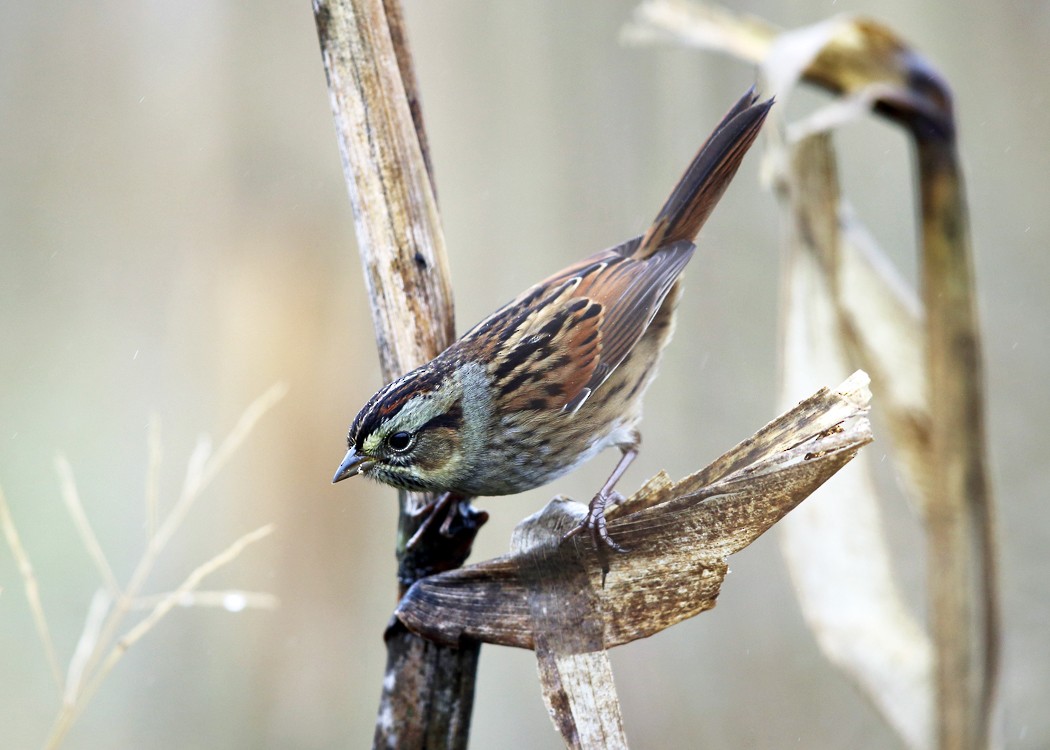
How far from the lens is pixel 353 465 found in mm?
1770

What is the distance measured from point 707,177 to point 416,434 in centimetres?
80

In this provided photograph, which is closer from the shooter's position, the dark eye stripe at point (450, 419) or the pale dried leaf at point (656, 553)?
the pale dried leaf at point (656, 553)

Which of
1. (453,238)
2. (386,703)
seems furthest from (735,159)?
(453,238)

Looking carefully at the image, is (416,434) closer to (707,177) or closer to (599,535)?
(599,535)

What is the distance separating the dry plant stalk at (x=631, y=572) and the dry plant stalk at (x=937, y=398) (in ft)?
2.72

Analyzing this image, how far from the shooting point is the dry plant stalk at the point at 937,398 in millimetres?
1945

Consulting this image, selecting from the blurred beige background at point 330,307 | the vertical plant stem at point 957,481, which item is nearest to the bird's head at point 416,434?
the vertical plant stem at point 957,481

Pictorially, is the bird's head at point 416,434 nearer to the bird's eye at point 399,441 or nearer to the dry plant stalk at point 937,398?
the bird's eye at point 399,441

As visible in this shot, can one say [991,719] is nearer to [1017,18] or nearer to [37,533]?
[37,533]

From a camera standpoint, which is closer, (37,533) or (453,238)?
(37,533)

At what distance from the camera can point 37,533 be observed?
10.5 feet

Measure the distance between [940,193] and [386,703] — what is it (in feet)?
4.92

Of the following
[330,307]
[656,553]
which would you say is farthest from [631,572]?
[330,307]

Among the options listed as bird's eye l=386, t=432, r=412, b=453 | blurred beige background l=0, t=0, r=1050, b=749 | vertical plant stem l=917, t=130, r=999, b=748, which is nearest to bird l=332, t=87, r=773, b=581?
bird's eye l=386, t=432, r=412, b=453
